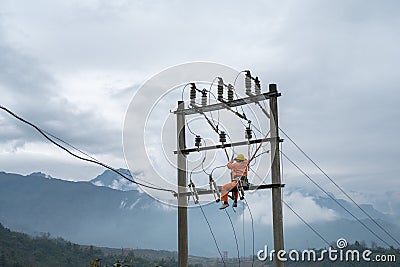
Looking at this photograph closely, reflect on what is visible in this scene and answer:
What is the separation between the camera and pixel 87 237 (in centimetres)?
18162

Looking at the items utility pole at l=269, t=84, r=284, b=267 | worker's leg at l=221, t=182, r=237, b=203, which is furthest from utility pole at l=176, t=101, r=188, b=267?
utility pole at l=269, t=84, r=284, b=267

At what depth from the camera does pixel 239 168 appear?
11617 millimetres

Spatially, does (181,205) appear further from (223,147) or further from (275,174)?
(275,174)

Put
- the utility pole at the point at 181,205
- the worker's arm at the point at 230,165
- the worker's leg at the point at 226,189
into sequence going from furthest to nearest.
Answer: the utility pole at the point at 181,205 → the worker's arm at the point at 230,165 → the worker's leg at the point at 226,189

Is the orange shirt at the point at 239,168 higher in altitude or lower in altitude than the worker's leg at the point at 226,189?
higher

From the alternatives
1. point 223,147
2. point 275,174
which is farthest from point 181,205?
point 275,174

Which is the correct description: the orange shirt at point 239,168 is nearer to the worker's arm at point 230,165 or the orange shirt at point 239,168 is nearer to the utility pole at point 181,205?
the worker's arm at point 230,165

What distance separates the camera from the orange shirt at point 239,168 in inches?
457

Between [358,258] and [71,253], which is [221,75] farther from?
[71,253]

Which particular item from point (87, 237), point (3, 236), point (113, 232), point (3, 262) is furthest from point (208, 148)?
point (113, 232)

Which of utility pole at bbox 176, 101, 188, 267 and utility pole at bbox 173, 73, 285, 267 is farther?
utility pole at bbox 176, 101, 188, 267

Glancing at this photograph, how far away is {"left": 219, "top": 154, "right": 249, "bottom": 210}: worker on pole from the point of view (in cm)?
1156

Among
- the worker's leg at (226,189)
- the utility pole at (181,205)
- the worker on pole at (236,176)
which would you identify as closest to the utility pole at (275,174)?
the worker on pole at (236,176)

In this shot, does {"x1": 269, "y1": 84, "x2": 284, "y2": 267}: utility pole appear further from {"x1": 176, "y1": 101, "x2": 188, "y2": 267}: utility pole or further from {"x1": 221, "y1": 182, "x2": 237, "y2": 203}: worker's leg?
{"x1": 176, "y1": 101, "x2": 188, "y2": 267}: utility pole
